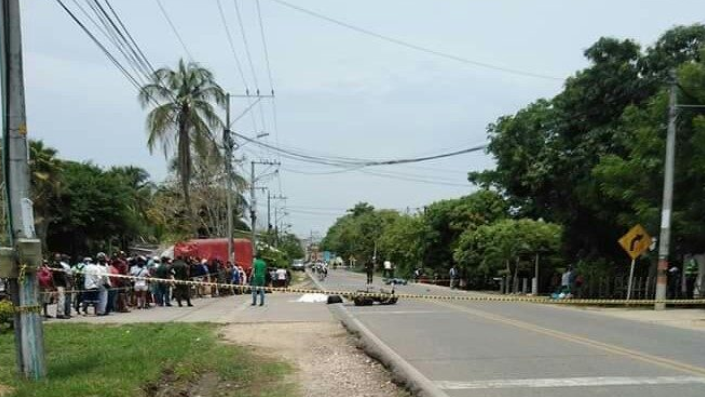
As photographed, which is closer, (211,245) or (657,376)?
(657,376)

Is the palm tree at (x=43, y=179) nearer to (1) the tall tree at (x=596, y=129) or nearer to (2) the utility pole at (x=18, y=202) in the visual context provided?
(1) the tall tree at (x=596, y=129)

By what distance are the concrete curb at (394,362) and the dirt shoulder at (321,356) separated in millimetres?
126

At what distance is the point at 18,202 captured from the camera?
8938 millimetres

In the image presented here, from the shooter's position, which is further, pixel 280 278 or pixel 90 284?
pixel 280 278

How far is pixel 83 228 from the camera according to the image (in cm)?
4306

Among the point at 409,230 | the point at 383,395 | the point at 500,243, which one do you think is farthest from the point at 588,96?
the point at 409,230

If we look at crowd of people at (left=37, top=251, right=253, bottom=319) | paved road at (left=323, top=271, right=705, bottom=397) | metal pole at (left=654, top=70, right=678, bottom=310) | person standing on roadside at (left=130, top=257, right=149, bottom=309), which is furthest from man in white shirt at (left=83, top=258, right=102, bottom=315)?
metal pole at (left=654, top=70, right=678, bottom=310)

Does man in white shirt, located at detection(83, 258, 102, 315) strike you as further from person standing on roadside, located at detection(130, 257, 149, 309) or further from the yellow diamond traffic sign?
the yellow diamond traffic sign

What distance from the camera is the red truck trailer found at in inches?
1546

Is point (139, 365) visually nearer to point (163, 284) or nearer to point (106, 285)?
point (106, 285)

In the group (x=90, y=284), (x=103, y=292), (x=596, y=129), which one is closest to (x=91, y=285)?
(x=90, y=284)

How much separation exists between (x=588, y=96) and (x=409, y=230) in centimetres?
4219

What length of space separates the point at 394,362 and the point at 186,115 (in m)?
33.7

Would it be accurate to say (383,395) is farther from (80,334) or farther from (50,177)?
(50,177)
